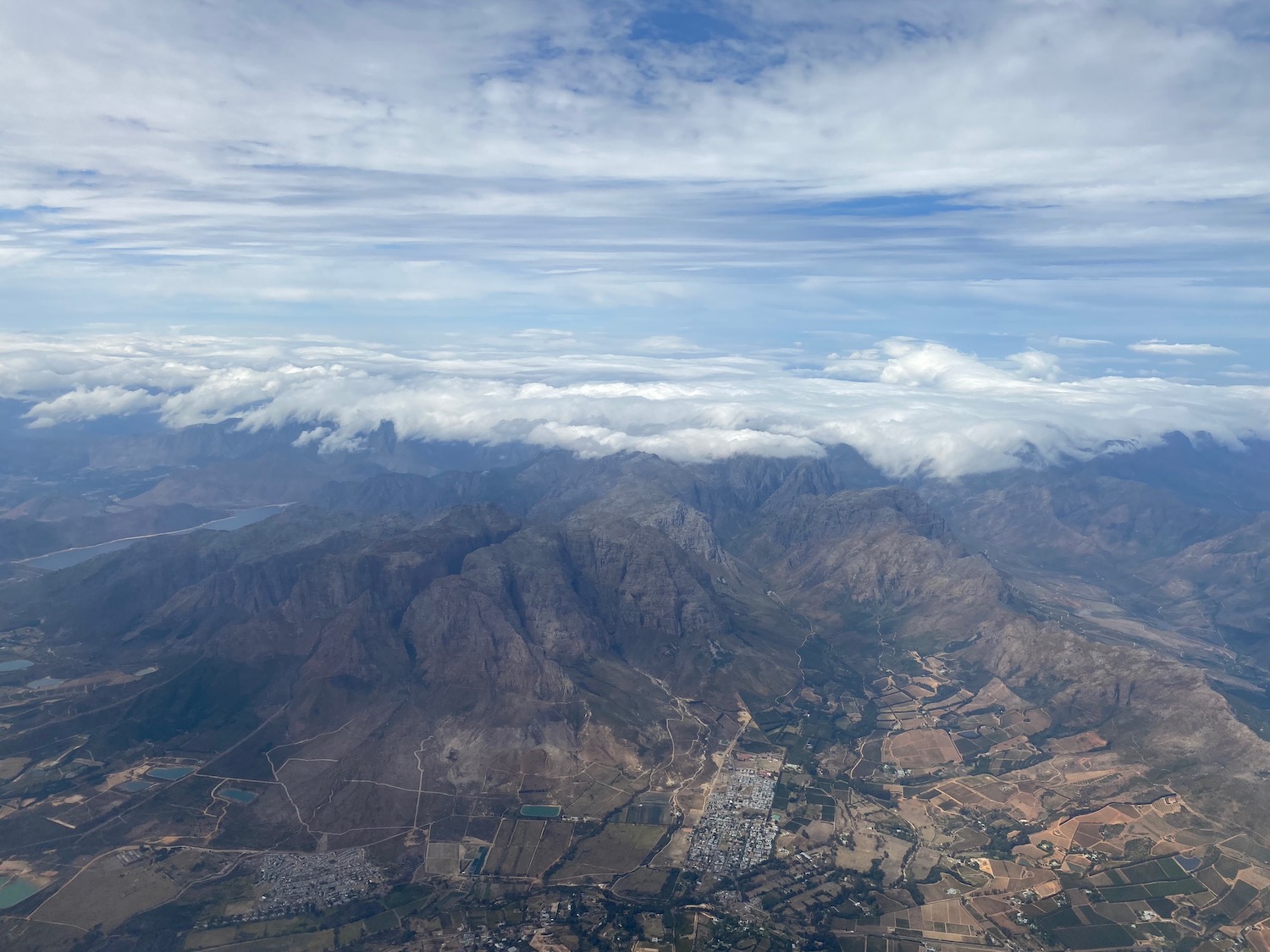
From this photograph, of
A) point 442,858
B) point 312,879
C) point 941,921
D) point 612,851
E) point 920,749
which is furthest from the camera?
point 920,749

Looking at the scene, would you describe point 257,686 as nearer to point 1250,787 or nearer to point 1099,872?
point 1099,872

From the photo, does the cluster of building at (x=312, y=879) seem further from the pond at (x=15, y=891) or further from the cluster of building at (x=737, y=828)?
the cluster of building at (x=737, y=828)

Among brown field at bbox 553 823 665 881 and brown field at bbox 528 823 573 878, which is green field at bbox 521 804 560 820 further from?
brown field at bbox 553 823 665 881

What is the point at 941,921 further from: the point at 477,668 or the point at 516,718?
the point at 477,668

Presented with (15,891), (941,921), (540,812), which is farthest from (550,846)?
(15,891)

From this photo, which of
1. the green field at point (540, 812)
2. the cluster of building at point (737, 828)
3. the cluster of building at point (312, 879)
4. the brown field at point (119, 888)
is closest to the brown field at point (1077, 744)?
the cluster of building at point (737, 828)

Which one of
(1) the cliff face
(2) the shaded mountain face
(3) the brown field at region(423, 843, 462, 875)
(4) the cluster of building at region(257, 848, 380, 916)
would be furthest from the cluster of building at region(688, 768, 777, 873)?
(4) the cluster of building at region(257, 848, 380, 916)

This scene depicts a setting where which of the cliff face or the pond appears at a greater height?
the cliff face
